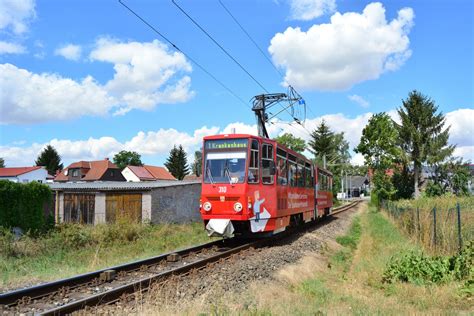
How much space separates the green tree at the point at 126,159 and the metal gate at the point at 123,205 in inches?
3040

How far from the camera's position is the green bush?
8.45 meters

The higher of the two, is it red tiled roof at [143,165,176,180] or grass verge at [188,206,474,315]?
red tiled roof at [143,165,176,180]

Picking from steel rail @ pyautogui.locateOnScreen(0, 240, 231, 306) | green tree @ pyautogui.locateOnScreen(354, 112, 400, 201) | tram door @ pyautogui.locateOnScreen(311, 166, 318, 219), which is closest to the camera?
steel rail @ pyautogui.locateOnScreen(0, 240, 231, 306)

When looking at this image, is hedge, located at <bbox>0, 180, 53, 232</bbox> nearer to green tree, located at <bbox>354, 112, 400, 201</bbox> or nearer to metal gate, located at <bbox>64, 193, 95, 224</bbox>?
metal gate, located at <bbox>64, 193, 95, 224</bbox>

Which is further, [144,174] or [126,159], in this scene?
[126,159]

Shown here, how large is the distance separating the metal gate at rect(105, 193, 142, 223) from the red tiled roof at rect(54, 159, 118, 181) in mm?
51270

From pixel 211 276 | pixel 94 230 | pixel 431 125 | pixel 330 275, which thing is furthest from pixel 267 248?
pixel 431 125

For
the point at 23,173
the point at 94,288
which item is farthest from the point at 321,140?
the point at 94,288

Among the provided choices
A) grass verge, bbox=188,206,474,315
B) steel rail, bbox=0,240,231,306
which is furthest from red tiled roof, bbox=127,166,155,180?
steel rail, bbox=0,240,231,306

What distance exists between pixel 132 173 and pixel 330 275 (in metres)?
72.3

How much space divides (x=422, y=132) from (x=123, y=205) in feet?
114

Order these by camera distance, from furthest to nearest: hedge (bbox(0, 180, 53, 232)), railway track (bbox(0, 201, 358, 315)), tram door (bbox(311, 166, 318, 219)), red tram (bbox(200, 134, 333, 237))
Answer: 1. tram door (bbox(311, 166, 318, 219))
2. hedge (bbox(0, 180, 53, 232))
3. red tram (bbox(200, 134, 333, 237))
4. railway track (bbox(0, 201, 358, 315))

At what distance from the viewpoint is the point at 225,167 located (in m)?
13.6

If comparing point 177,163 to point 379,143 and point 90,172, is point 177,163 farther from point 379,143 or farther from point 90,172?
point 379,143
